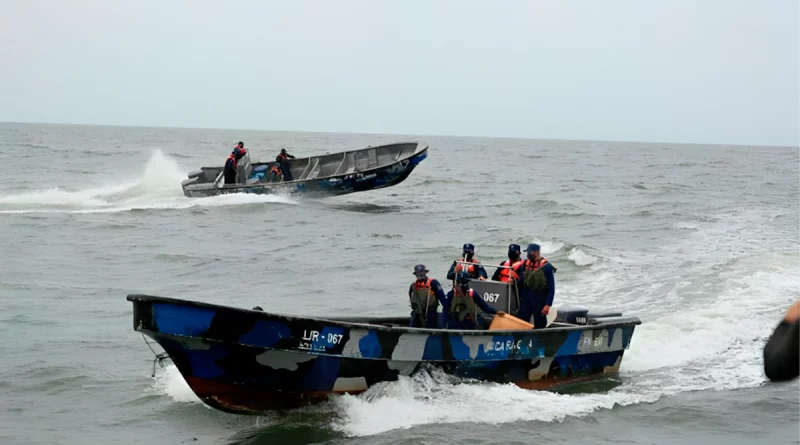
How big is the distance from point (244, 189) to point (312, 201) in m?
2.56

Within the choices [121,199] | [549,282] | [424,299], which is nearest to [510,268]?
[549,282]

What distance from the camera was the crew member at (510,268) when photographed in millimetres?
11852

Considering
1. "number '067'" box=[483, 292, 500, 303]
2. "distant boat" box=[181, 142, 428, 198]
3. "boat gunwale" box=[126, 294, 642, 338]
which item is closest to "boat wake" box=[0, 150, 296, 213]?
"distant boat" box=[181, 142, 428, 198]

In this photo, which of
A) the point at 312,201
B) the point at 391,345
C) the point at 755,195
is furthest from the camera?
the point at 755,195

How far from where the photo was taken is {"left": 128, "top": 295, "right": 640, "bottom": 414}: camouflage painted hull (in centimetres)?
948

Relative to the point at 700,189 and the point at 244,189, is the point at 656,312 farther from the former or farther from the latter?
the point at 700,189

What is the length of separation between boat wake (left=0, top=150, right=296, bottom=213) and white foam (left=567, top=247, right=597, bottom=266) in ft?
40.3

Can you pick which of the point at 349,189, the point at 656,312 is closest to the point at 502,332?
the point at 656,312

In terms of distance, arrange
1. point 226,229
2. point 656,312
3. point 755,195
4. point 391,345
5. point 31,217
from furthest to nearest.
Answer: point 755,195
point 31,217
point 226,229
point 656,312
point 391,345

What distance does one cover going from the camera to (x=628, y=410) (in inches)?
438

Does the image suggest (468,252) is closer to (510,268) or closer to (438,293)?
(510,268)

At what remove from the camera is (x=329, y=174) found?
3234 centimetres

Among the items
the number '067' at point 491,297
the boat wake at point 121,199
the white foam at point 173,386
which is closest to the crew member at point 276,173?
the boat wake at point 121,199

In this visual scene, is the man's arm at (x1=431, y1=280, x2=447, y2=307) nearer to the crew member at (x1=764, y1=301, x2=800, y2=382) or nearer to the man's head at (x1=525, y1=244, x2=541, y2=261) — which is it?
the man's head at (x1=525, y1=244, x2=541, y2=261)
